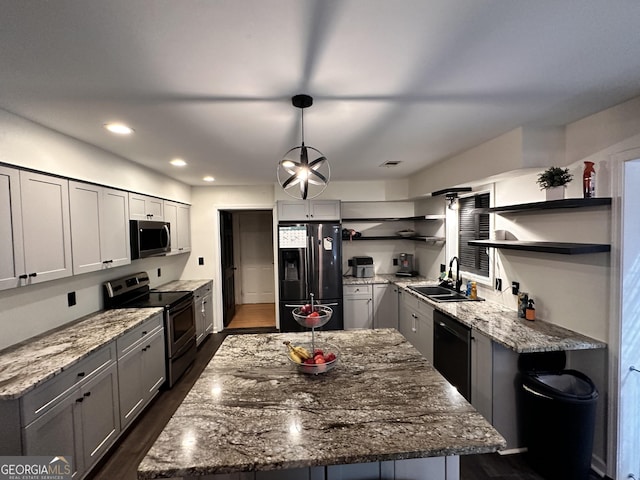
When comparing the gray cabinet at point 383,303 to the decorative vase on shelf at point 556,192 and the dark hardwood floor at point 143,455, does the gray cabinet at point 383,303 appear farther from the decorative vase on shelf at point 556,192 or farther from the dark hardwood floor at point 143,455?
the decorative vase on shelf at point 556,192

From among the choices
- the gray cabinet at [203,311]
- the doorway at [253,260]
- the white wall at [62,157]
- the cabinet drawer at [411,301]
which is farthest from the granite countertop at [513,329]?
the doorway at [253,260]

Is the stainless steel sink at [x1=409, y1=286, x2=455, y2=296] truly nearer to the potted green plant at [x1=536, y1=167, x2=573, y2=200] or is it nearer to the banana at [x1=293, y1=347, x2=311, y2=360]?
the potted green plant at [x1=536, y1=167, x2=573, y2=200]

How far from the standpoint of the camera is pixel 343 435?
112 centimetres

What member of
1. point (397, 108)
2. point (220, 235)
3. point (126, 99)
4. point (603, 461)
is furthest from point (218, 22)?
point (220, 235)

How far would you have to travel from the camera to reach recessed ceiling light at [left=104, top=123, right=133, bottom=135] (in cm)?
207

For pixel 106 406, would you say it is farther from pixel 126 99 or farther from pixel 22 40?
pixel 22 40

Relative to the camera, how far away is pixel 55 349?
1.87m

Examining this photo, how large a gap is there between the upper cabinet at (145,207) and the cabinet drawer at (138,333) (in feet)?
3.81

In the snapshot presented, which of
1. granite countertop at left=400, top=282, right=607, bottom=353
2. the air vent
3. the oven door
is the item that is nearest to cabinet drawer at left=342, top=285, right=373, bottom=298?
granite countertop at left=400, top=282, right=607, bottom=353

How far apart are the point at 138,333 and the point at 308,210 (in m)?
2.65

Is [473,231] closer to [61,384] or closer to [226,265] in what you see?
[61,384]

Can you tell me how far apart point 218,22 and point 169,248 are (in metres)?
3.23

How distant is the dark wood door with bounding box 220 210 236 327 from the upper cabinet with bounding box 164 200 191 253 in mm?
529

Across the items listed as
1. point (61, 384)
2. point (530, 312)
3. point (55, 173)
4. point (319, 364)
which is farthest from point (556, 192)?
point (55, 173)
